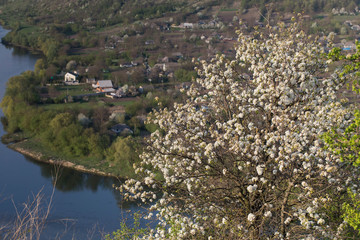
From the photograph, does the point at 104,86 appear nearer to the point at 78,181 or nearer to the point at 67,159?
the point at 67,159

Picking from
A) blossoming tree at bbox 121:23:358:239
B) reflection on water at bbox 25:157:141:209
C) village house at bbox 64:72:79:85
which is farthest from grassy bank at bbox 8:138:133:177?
blossoming tree at bbox 121:23:358:239

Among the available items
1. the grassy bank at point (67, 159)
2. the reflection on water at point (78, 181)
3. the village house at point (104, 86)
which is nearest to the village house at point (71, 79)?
the village house at point (104, 86)

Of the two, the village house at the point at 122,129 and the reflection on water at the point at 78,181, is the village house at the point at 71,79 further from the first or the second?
the reflection on water at the point at 78,181

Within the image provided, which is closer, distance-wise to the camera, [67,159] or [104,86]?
[67,159]

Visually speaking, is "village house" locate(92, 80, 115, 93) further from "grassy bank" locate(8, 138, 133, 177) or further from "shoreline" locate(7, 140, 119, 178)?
"shoreline" locate(7, 140, 119, 178)

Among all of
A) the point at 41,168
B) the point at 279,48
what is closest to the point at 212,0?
the point at 41,168

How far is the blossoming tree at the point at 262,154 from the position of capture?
16.6 ft

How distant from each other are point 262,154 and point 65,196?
48.8 feet

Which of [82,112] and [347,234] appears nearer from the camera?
[347,234]

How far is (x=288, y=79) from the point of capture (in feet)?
18.2

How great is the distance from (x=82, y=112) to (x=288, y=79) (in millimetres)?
22242

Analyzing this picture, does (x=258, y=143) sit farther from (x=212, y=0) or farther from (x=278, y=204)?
(x=212, y=0)

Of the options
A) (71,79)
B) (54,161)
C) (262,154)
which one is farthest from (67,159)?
(262,154)

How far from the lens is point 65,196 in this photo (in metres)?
18.5
